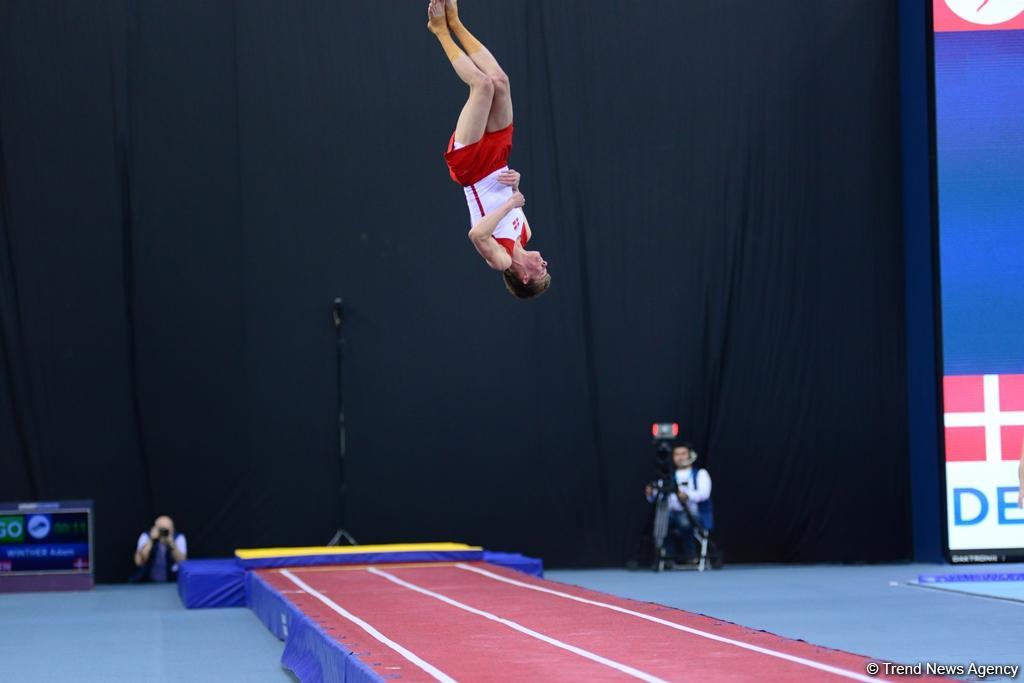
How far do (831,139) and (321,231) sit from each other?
407cm

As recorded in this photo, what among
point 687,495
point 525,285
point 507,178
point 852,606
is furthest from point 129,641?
point 687,495

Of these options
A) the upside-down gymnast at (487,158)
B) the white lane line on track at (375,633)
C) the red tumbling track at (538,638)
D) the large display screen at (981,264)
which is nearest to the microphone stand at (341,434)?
the white lane line on track at (375,633)

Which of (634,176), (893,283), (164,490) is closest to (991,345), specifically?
(893,283)

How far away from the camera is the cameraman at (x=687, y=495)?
9547mm

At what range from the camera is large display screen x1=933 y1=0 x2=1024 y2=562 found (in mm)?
9359

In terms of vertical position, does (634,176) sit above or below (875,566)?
above

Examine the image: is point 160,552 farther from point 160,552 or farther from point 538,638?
point 538,638

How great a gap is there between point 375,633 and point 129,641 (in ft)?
6.50

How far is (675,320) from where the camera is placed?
33.4ft

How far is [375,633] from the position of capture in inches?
193

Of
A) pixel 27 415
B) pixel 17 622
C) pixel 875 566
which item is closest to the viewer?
pixel 17 622

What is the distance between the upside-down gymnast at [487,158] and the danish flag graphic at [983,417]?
17.2ft

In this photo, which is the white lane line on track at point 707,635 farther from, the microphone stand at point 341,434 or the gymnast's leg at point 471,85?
the microphone stand at point 341,434

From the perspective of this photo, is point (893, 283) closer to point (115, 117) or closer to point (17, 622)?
point (115, 117)
